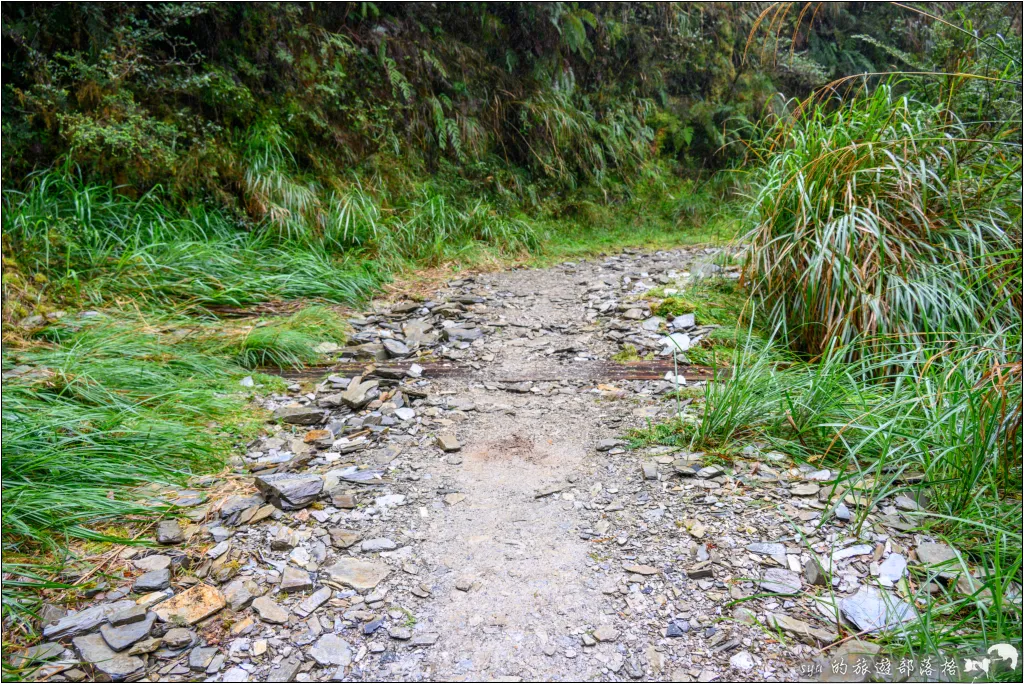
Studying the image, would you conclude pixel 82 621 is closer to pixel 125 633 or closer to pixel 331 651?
Answer: pixel 125 633

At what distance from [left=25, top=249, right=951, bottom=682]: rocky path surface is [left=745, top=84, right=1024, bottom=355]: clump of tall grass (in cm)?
105

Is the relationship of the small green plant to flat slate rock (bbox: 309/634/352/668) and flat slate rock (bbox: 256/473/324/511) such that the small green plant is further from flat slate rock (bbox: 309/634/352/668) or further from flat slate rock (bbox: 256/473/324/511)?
flat slate rock (bbox: 309/634/352/668)

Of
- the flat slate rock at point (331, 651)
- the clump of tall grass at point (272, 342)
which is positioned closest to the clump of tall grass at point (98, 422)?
the clump of tall grass at point (272, 342)

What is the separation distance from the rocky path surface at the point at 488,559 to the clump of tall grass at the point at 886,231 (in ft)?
3.45

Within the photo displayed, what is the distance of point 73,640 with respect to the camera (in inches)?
73.0

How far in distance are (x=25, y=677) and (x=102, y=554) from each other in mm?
483

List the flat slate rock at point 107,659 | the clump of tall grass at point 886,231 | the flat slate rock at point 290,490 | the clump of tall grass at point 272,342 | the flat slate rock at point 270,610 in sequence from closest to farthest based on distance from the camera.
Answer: the flat slate rock at point 107,659, the flat slate rock at point 270,610, the flat slate rock at point 290,490, the clump of tall grass at point 886,231, the clump of tall grass at point 272,342

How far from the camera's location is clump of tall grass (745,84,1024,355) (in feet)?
11.7

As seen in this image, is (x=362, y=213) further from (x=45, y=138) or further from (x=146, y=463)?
(x=146, y=463)

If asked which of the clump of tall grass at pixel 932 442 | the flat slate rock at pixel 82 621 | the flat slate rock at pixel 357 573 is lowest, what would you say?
the flat slate rock at pixel 357 573

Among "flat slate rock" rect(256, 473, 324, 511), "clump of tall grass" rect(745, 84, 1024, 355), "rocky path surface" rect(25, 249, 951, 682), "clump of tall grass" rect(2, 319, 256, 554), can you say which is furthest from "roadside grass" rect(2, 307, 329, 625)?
"clump of tall grass" rect(745, 84, 1024, 355)

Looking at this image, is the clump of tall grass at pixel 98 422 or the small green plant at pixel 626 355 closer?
the clump of tall grass at pixel 98 422

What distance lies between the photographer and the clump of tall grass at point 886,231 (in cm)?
355

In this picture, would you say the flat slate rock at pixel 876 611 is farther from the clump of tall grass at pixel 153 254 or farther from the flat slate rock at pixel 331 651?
the clump of tall grass at pixel 153 254
